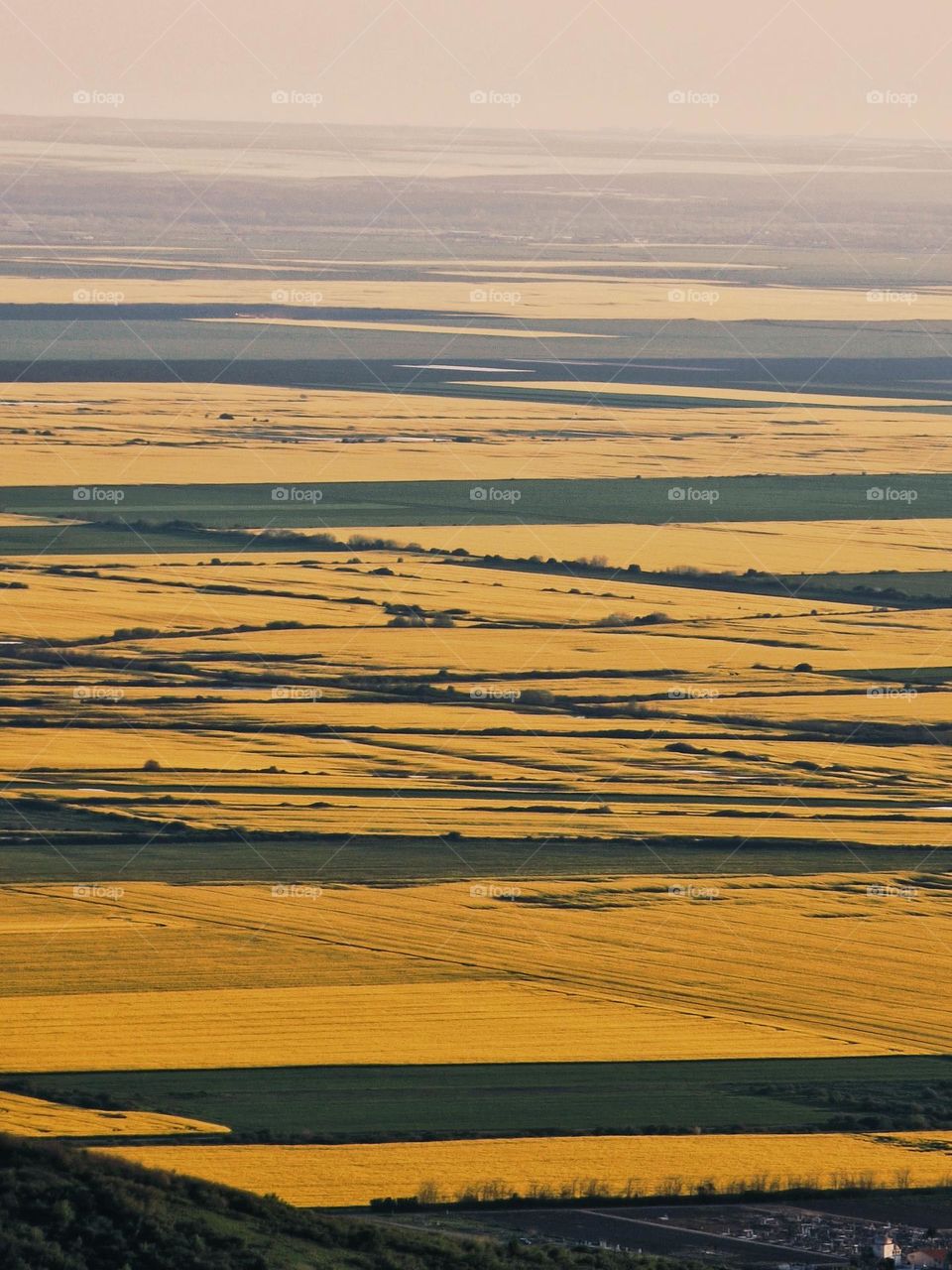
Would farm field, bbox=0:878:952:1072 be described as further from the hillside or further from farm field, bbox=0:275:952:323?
farm field, bbox=0:275:952:323

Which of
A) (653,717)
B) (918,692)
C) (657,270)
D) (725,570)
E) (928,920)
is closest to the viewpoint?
(928,920)

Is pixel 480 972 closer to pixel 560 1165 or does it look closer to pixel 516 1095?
pixel 516 1095

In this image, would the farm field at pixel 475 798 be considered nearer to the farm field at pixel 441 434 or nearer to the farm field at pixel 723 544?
the farm field at pixel 723 544

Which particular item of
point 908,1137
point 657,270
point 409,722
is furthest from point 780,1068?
point 657,270

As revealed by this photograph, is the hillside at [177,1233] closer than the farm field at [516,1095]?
Yes

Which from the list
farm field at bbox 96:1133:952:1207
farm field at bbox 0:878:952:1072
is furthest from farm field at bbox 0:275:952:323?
farm field at bbox 96:1133:952:1207

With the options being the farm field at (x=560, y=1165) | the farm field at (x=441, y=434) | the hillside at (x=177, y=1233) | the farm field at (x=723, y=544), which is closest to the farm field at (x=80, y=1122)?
the farm field at (x=560, y=1165)

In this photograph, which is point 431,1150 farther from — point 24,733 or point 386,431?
point 386,431

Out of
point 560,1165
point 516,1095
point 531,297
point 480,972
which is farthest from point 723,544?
point 531,297
